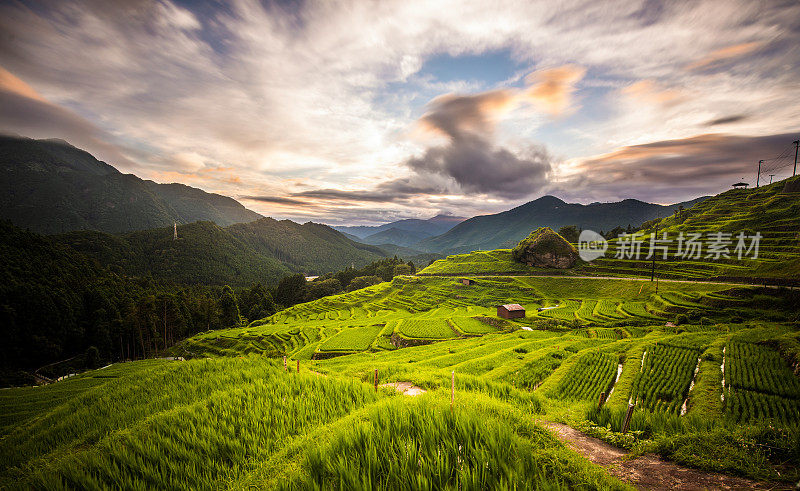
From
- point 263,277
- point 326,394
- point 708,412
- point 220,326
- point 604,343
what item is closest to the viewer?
point 326,394

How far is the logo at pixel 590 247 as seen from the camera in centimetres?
9850

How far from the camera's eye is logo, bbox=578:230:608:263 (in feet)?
323

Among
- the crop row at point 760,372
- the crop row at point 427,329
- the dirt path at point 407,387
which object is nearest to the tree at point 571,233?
the crop row at point 427,329

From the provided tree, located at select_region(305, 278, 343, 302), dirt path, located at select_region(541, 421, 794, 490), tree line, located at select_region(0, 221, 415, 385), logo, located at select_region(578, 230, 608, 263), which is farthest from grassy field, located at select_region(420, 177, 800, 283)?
tree line, located at select_region(0, 221, 415, 385)

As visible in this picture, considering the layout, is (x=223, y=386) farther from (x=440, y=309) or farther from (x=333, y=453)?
(x=440, y=309)

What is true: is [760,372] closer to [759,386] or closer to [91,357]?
[759,386]

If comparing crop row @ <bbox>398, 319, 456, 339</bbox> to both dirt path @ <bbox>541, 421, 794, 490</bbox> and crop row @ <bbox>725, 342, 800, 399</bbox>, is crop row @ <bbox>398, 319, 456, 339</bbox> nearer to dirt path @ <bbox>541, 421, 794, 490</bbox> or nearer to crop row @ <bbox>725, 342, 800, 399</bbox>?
crop row @ <bbox>725, 342, 800, 399</bbox>

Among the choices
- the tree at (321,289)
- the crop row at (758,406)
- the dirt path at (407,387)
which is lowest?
the tree at (321,289)

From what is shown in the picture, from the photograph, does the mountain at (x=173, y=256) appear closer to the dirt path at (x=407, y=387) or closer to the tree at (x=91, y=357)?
the tree at (x=91, y=357)

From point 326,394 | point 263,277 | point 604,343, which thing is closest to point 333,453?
point 326,394

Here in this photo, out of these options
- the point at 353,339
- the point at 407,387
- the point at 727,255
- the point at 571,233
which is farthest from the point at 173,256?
the point at 727,255

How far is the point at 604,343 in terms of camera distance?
29.1 metres

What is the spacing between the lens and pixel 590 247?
4306 inches

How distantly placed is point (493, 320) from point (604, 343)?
78.4 ft
